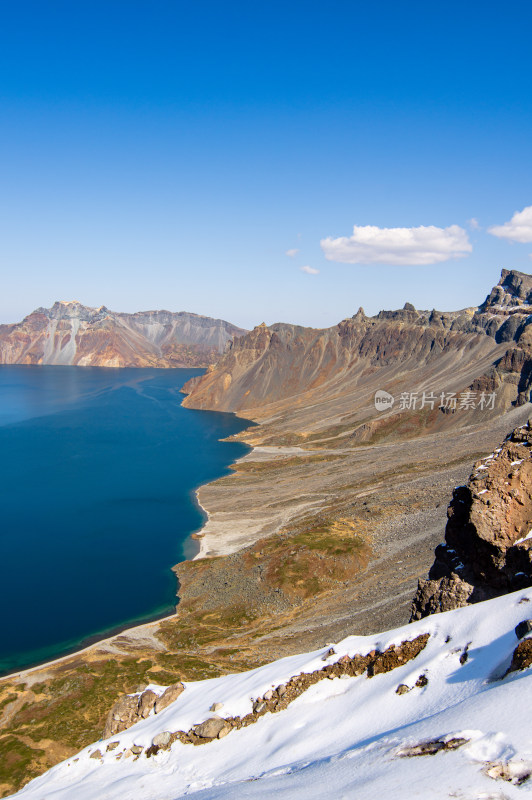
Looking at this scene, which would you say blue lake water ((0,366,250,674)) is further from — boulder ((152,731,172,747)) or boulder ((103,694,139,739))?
boulder ((152,731,172,747))

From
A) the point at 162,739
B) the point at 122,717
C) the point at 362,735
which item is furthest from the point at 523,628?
the point at 122,717

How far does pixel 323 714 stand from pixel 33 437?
591 feet

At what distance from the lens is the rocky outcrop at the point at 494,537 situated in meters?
32.9

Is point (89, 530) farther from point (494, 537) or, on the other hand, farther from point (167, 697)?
point (494, 537)

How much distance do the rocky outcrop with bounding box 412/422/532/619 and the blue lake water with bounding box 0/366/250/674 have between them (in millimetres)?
51315

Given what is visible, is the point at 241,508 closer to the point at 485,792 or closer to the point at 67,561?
the point at 67,561

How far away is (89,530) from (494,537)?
283ft

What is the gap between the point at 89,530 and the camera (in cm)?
10138

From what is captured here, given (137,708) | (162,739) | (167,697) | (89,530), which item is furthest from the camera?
(89,530)

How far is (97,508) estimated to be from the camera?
113625 millimetres

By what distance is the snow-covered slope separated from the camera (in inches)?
626

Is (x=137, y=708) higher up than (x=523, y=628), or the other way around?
(x=523, y=628)

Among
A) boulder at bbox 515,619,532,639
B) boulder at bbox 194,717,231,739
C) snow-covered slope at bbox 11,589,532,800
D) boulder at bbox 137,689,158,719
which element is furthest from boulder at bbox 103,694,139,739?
boulder at bbox 515,619,532,639

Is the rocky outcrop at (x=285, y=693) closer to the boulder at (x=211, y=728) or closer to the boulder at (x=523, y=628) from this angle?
the boulder at (x=211, y=728)
